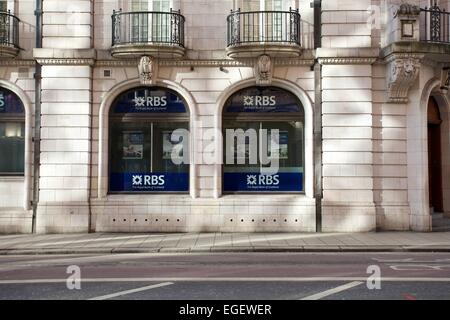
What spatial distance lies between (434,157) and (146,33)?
11.2m

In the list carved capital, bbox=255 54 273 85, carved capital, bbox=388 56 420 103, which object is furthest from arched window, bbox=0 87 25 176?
carved capital, bbox=388 56 420 103

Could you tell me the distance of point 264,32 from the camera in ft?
54.3

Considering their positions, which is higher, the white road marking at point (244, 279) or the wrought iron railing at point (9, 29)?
the wrought iron railing at point (9, 29)

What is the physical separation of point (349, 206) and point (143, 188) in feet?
22.2

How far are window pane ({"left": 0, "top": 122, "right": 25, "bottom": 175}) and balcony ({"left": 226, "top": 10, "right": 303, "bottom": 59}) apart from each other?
24.7 ft

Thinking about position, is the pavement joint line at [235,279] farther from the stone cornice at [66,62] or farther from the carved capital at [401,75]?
the stone cornice at [66,62]

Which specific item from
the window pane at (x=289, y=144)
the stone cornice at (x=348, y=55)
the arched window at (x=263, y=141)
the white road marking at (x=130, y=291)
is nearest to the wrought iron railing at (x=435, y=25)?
the stone cornice at (x=348, y=55)

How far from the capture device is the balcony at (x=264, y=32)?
634 inches

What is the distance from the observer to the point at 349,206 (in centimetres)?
1617

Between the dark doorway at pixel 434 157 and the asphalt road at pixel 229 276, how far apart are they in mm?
6233

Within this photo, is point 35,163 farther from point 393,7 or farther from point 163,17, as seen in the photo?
point 393,7

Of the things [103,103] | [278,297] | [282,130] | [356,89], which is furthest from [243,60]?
[278,297]

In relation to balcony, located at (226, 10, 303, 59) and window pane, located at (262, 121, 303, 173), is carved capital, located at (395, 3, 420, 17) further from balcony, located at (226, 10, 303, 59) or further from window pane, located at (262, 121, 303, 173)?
window pane, located at (262, 121, 303, 173)

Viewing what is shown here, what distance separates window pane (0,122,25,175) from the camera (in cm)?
1695
